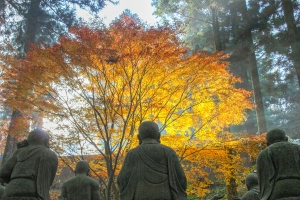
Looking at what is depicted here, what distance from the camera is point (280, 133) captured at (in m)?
4.50

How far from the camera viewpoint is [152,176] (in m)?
4.03

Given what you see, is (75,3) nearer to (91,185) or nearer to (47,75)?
(47,75)

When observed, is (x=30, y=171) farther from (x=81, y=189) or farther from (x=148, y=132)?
(x=148, y=132)

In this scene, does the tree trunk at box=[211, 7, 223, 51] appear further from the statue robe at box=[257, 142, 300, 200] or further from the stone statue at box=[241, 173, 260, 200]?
the statue robe at box=[257, 142, 300, 200]

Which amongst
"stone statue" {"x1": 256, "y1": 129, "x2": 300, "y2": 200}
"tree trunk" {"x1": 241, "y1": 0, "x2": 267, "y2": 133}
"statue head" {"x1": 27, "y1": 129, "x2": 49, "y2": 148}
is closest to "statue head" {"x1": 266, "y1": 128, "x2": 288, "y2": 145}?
"stone statue" {"x1": 256, "y1": 129, "x2": 300, "y2": 200}

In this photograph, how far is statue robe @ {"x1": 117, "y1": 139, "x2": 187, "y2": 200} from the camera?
3.96 meters

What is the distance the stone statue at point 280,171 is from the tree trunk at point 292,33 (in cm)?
1073

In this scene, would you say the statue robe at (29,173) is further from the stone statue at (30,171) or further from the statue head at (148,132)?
the statue head at (148,132)

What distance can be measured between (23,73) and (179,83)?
5744mm

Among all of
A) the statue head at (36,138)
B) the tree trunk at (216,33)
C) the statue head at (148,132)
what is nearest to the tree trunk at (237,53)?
the tree trunk at (216,33)

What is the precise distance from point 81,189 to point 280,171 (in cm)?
369

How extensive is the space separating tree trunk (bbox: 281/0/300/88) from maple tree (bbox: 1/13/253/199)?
14.3 feet

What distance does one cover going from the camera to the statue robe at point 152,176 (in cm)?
396

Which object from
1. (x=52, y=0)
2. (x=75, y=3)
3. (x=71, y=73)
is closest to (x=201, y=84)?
(x=71, y=73)
